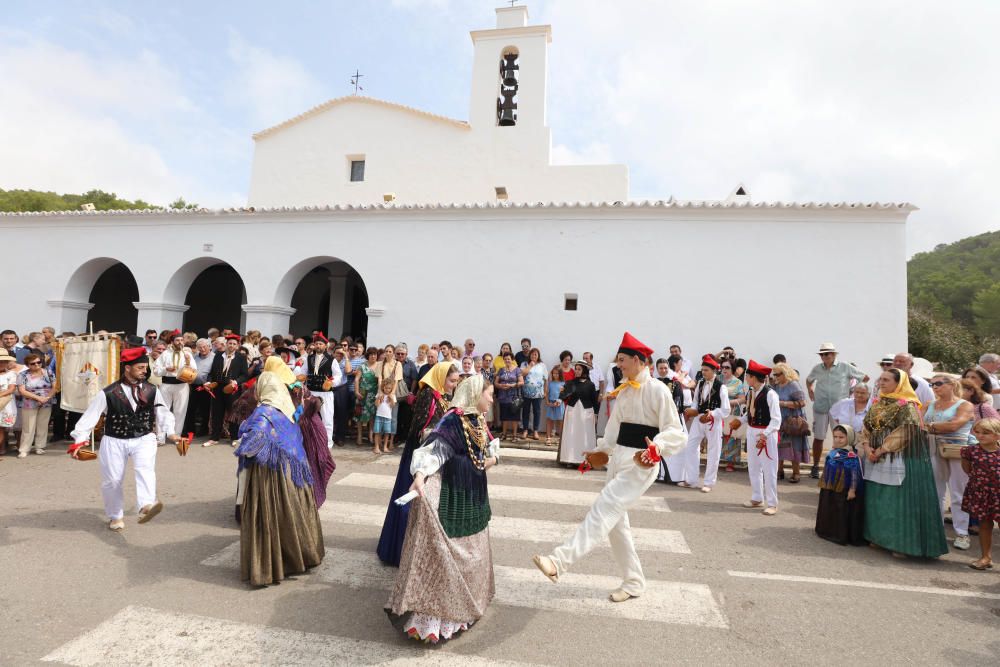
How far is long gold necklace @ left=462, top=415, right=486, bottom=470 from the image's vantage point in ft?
12.0

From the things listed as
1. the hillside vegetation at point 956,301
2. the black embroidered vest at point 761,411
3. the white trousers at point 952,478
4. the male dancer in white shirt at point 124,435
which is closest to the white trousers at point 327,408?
the male dancer in white shirt at point 124,435

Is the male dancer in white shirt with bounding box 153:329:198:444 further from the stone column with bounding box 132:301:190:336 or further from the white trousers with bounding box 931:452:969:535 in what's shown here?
the white trousers with bounding box 931:452:969:535

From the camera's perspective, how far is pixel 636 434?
417 cm

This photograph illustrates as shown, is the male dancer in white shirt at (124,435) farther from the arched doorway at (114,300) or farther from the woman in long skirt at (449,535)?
the arched doorway at (114,300)

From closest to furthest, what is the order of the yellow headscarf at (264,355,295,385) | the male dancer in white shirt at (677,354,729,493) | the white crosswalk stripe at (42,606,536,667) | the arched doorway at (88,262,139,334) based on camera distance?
the white crosswalk stripe at (42,606,536,667) < the yellow headscarf at (264,355,295,385) < the male dancer in white shirt at (677,354,729,493) < the arched doorway at (88,262,139,334)

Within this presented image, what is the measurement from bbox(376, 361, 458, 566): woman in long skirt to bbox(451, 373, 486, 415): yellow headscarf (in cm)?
72

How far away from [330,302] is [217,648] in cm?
1433

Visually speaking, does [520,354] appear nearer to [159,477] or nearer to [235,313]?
[159,477]

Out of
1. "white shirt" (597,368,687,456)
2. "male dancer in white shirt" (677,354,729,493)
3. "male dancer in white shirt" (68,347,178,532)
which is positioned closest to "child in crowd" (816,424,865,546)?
"male dancer in white shirt" (677,354,729,493)

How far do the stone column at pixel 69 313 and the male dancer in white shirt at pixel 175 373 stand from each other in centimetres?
708

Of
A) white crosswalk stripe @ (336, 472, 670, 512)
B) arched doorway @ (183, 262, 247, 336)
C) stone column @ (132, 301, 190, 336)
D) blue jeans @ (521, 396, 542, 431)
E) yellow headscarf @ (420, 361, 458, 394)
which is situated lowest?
white crosswalk stripe @ (336, 472, 670, 512)

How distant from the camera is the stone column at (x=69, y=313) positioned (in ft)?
45.6

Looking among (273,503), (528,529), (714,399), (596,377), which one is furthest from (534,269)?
(273,503)

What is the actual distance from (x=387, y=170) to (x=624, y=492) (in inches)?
680
